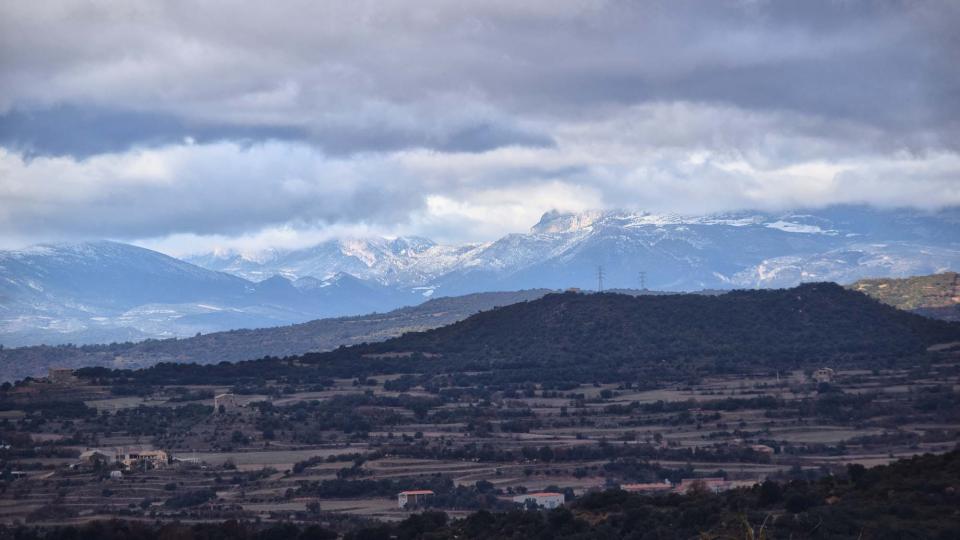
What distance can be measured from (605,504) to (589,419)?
48.1 meters

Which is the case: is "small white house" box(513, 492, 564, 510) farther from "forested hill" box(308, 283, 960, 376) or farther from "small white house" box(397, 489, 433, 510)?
"forested hill" box(308, 283, 960, 376)

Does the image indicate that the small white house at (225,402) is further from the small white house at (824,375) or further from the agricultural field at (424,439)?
the small white house at (824,375)

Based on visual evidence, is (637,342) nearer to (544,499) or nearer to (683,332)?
(683,332)

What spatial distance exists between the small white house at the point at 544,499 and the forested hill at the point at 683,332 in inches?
2273

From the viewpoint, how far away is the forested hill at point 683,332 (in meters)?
140

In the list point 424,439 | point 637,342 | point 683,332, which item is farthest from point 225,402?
point 683,332

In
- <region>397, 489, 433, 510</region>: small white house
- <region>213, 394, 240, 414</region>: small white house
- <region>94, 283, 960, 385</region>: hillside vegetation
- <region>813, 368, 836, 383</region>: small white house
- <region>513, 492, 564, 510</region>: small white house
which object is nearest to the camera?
<region>513, 492, 564, 510</region>: small white house

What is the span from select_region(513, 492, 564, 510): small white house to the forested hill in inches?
2273

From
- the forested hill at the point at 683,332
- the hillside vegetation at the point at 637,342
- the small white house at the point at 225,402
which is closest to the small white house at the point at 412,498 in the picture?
the small white house at the point at 225,402

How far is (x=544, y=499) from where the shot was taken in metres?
78.3

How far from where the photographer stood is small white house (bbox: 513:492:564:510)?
77.3m

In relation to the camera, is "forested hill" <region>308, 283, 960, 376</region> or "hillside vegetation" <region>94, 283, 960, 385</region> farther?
"forested hill" <region>308, 283, 960, 376</region>

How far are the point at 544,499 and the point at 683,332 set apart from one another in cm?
7354

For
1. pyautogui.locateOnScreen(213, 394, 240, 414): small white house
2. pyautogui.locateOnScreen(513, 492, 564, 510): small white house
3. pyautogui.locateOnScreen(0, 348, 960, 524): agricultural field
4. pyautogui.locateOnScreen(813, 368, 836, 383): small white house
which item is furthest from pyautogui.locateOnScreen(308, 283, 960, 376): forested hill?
pyautogui.locateOnScreen(513, 492, 564, 510): small white house
